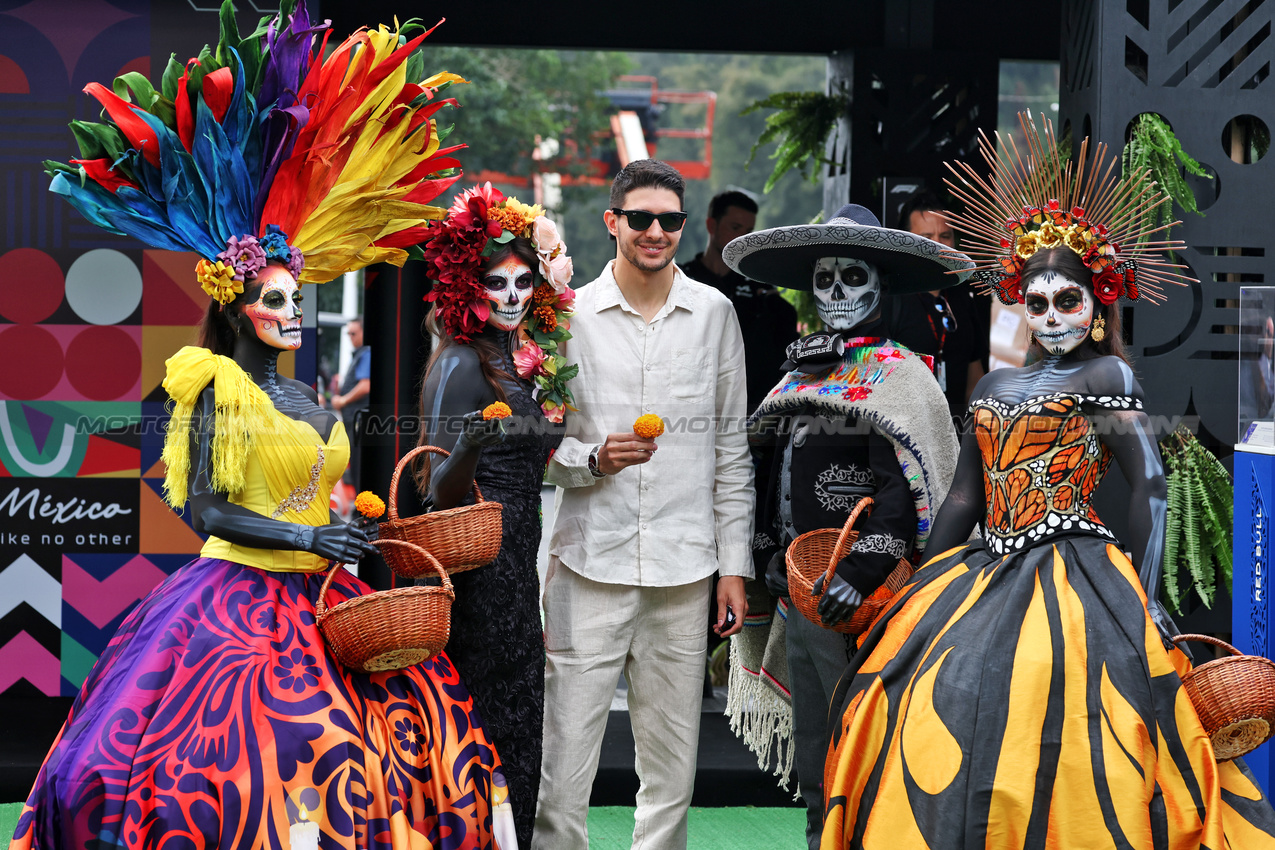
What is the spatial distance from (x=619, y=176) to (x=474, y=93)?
49.9ft

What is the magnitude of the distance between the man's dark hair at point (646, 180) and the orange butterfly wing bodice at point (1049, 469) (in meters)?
1.26

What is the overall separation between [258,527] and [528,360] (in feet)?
3.01

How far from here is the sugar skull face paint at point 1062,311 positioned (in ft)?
10.7

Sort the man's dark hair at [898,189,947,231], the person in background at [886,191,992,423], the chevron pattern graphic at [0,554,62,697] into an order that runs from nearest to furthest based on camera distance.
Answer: the person in background at [886,191,992,423] < the man's dark hair at [898,189,947,231] < the chevron pattern graphic at [0,554,62,697]

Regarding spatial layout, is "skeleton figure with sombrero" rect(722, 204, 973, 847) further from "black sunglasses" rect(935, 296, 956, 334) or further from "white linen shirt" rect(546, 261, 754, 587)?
"black sunglasses" rect(935, 296, 956, 334)

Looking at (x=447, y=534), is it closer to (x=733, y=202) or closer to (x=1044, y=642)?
(x=1044, y=642)

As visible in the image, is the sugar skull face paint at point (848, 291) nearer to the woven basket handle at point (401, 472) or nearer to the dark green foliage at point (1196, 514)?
the woven basket handle at point (401, 472)

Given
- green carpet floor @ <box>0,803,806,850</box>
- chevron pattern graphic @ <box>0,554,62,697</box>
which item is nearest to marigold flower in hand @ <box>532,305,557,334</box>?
green carpet floor @ <box>0,803,806,850</box>

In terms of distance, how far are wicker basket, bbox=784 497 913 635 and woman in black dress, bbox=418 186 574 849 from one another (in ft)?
2.56

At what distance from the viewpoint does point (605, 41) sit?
646 centimetres

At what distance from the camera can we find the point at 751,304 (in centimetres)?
610

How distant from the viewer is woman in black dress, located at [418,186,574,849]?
133 inches

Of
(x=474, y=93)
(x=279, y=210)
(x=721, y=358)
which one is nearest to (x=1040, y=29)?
(x=721, y=358)

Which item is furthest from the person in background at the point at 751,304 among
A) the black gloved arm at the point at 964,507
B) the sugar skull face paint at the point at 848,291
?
the black gloved arm at the point at 964,507
